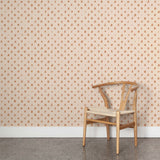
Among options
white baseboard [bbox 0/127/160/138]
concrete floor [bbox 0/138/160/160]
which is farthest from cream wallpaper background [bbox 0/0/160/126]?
concrete floor [bbox 0/138/160/160]

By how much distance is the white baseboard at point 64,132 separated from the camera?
10.2ft

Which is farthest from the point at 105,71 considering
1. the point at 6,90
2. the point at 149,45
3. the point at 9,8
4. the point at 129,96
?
the point at 9,8

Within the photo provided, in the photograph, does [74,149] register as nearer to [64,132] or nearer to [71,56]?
[64,132]

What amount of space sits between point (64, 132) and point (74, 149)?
57cm

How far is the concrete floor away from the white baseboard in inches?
4.2

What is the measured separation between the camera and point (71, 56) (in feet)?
10.3

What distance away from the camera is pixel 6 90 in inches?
126

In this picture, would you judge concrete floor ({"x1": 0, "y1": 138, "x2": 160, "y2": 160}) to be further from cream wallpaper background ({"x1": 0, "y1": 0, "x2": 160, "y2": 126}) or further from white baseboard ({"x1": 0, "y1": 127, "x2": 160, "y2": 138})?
cream wallpaper background ({"x1": 0, "y1": 0, "x2": 160, "y2": 126})

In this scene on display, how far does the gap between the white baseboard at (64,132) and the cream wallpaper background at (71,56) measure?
0.07m

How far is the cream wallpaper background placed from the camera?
312 cm

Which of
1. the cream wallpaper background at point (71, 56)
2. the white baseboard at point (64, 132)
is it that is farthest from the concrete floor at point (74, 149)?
the cream wallpaper background at point (71, 56)

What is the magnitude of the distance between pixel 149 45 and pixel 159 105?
0.85 m

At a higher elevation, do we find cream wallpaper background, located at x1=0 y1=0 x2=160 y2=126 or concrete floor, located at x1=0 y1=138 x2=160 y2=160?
cream wallpaper background, located at x1=0 y1=0 x2=160 y2=126

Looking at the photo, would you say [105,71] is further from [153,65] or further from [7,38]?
[7,38]
